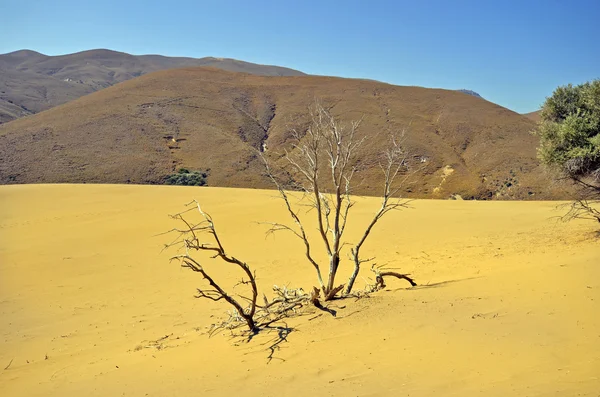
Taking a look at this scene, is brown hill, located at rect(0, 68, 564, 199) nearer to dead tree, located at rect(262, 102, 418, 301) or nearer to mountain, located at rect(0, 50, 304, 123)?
mountain, located at rect(0, 50, 304, 123)

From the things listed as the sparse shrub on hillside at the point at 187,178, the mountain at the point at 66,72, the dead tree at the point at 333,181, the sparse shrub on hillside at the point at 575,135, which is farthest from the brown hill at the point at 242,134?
the dead tree at the point at 333,181

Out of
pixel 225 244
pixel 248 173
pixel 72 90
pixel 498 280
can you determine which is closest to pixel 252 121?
pixel 248 173

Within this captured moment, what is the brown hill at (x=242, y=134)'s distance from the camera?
3753 cm

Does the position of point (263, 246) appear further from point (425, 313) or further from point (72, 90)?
point (72, 90)

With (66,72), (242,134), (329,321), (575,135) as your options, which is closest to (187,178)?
(242,134)

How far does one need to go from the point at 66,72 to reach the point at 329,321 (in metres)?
147

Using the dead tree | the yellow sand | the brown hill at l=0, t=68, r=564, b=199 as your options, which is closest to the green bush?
the yellow sand

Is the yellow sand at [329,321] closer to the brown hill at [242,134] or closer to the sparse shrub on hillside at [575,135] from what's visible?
the sparse shrub on hillside at [575,135]

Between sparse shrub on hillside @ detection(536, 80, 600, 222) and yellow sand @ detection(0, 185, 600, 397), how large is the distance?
183 cm

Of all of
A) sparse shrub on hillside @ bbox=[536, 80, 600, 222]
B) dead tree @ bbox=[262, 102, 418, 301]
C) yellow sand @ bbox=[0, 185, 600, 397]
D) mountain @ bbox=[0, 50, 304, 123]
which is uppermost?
mountain @ bbox=[0, 50, 304, 123]

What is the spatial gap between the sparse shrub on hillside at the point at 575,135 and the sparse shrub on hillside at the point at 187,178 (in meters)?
28.2

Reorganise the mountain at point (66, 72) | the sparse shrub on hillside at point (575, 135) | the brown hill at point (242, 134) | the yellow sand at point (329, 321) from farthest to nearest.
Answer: the mountain at point (66, 72), the brown hill at point (242, 134), the sparse shrub on hillside at point (575, 135), the yellow sand at point (329, 321)

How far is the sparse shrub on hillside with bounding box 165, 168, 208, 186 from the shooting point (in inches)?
1479

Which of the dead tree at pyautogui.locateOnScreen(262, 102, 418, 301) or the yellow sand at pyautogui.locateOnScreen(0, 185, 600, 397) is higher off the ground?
the dead tree at pyautogui.locateOnScreen(262, 102, 418, 301)
